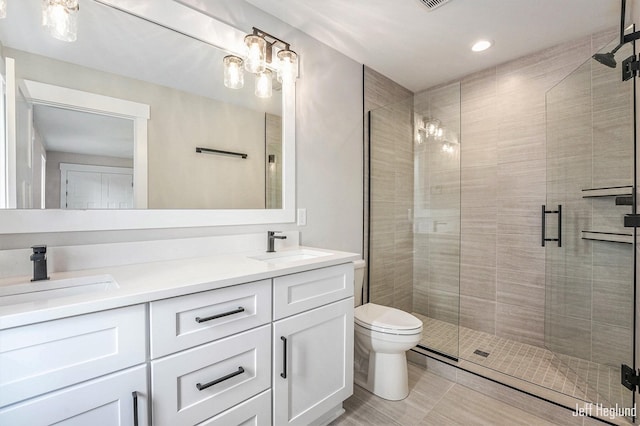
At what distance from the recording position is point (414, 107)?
2.59 metres

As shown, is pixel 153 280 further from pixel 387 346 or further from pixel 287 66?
pixel 287 66

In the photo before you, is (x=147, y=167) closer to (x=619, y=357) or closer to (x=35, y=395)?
(x=35, y=395)

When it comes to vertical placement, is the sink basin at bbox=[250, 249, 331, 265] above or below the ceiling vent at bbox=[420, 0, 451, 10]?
below

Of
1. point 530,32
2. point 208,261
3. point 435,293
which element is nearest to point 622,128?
point 530,32

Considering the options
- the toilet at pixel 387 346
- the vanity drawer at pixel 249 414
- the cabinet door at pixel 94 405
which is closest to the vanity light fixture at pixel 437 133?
the toilet at pixel 387 346

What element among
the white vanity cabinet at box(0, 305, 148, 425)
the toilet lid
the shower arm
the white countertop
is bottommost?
the toilet lid

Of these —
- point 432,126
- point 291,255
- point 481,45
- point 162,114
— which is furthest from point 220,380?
point 481,45

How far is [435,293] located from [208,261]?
1989mm

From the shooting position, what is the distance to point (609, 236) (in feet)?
5.98

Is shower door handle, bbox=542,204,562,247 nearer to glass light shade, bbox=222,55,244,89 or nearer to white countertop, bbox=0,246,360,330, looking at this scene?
white countertop, bbox=0,246,360,330

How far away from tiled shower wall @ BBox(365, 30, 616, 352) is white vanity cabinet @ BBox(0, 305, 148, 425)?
2.02 meters

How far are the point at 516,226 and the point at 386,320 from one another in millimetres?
1514

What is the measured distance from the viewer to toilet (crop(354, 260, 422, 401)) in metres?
1.82

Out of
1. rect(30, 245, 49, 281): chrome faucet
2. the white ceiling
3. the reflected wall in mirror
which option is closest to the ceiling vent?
the white ceiling
